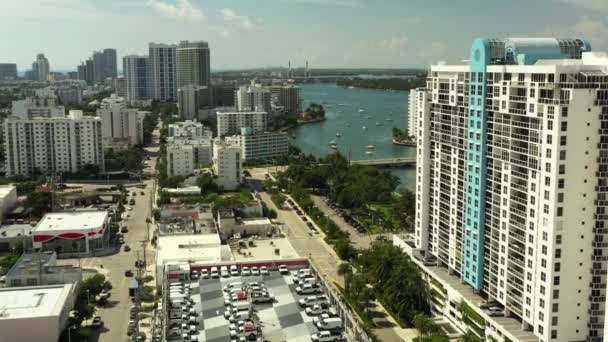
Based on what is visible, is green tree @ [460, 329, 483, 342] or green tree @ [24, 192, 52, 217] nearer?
green tree @ [460, 329, 483, 342]

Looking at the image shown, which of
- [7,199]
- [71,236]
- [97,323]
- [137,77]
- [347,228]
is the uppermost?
[137,77]

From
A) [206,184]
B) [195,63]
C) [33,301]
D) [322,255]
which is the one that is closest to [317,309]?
[33,301]

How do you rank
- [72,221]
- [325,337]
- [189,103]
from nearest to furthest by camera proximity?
[325,337] → [72,221] → [189,103]

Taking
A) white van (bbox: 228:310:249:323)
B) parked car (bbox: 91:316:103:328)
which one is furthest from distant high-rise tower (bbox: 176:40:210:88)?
white van (bbox: 228:310:249:323)

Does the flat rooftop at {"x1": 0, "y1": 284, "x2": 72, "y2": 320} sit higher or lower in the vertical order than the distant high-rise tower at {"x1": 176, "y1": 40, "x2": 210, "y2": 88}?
lower

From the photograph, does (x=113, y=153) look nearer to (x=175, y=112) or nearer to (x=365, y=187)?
(x=365, y=187)

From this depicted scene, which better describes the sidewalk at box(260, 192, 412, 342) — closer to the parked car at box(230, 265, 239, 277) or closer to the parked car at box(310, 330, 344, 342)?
the parked car at box(310, 330, 344, 342)

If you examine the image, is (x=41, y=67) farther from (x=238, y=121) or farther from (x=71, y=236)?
(x=71, y=236)
